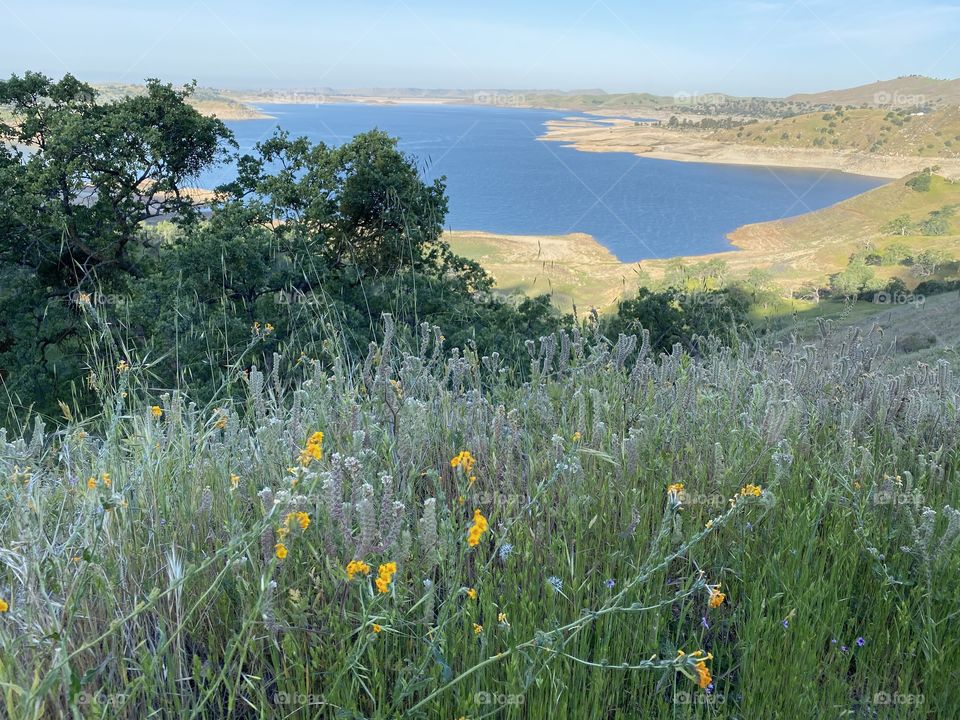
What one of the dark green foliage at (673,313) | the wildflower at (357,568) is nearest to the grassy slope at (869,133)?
the dark green foliage at (673,313)

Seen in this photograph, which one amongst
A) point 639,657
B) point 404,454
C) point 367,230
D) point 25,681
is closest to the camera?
point 25,681

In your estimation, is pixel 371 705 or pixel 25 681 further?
pixel 371 705

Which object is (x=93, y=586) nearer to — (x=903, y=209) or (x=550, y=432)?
(x=550, y=432)

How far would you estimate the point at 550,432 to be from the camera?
301 centimetres

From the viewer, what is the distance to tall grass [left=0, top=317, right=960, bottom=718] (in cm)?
170

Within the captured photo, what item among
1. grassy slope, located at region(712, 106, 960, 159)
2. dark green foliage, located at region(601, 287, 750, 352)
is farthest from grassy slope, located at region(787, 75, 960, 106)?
dark green foliage, located at region(601, 287, 750, 352)

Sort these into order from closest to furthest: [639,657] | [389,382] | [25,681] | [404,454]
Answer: [25,681]
[639,657]
[404,454]
[389,382]

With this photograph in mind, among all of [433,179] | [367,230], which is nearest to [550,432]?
[367,230]

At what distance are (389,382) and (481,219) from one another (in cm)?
3452

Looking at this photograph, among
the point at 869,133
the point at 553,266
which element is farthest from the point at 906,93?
the point at 553,266

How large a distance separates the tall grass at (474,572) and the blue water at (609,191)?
55.0ft

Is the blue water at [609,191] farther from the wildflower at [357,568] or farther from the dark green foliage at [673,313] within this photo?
the wildflower at [357,568]

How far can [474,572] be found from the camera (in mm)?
2232

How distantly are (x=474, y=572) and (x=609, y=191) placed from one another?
200ft
